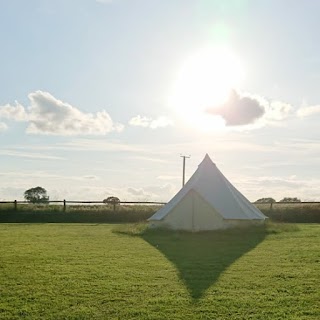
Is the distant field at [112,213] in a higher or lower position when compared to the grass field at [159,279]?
higher

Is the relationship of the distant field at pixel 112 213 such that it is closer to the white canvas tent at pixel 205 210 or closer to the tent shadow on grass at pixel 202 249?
the white canvas tent at pixel 205 210

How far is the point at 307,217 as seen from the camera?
30266 mm

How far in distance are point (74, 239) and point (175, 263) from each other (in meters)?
6.69

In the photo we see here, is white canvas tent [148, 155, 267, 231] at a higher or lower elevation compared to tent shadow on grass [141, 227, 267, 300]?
higher

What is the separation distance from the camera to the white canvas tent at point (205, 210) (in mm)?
20969

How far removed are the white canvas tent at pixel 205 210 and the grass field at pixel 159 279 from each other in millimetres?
4300

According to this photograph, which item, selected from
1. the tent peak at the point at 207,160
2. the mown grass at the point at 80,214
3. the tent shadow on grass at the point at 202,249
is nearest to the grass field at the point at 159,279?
the tent shadow on grass at the point at 202,249

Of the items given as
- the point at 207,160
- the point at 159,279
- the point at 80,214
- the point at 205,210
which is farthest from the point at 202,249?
the point at 80,214

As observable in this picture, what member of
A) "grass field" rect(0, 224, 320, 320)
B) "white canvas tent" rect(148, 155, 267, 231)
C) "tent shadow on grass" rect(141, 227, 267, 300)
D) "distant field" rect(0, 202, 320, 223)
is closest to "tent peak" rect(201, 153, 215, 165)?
"white canvas tent" rect(148, 155, 267, 231)

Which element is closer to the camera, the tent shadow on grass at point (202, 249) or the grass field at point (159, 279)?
the grass field at point (159, 279)

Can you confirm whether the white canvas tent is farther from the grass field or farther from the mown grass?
the mown grass

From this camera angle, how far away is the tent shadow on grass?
1007cm

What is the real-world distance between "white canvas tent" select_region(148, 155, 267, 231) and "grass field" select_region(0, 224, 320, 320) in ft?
14.1

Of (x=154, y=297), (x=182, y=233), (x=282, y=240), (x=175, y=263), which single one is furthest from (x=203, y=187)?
(x=154, y=297)
